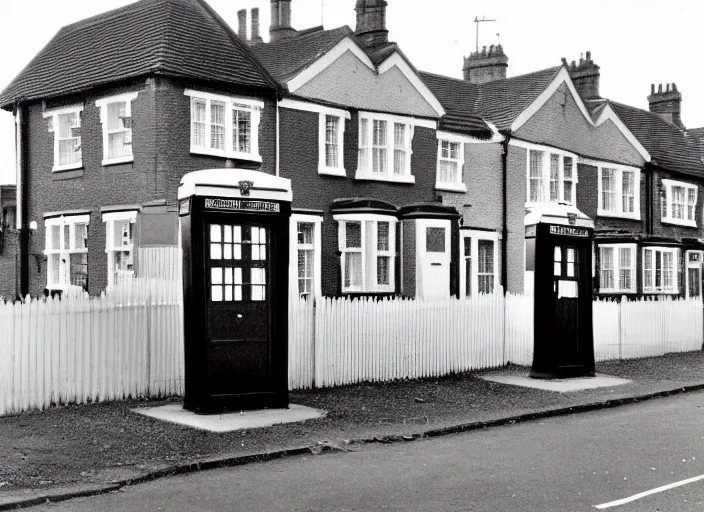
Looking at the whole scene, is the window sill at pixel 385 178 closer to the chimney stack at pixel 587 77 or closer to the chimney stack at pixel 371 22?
the chimney stack at pixel 371 22

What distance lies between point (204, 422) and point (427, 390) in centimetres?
505

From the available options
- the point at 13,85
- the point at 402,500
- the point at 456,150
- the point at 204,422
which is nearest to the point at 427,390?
the point at 204,422

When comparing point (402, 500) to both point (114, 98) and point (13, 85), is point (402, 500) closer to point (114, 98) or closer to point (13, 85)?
point (114, 98)

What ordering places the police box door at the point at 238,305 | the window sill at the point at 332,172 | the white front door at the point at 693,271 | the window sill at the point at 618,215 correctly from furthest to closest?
the white front door at the point at 693,271, the window sill at the point at 618,215, the window sill at the point at 332,172, the police box door at the point at 238,305

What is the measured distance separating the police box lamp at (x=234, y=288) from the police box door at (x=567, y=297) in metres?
6.47

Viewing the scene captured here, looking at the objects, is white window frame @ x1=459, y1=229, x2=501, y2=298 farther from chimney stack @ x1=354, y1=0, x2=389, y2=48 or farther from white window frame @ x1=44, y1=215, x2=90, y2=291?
white window frame @ x1=44, y1=215, x2=90, y2=291

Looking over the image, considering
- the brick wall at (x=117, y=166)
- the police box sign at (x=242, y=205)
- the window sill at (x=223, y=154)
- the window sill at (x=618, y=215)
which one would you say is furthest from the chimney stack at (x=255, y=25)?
the police box sign at (x=242, y=205)

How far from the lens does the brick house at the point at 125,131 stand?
70.8ft

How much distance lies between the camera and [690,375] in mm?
18672

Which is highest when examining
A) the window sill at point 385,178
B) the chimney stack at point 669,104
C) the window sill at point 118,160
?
the chimney stack at point 669,104

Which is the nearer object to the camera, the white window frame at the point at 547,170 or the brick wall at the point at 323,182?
the brick wall at the point at 323,182

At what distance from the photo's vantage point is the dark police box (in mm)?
16719

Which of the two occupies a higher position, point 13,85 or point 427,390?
point 13,85

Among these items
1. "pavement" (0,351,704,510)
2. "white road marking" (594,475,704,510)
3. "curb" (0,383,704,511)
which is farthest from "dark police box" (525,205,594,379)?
"white road marking" (594,475,704,510)
